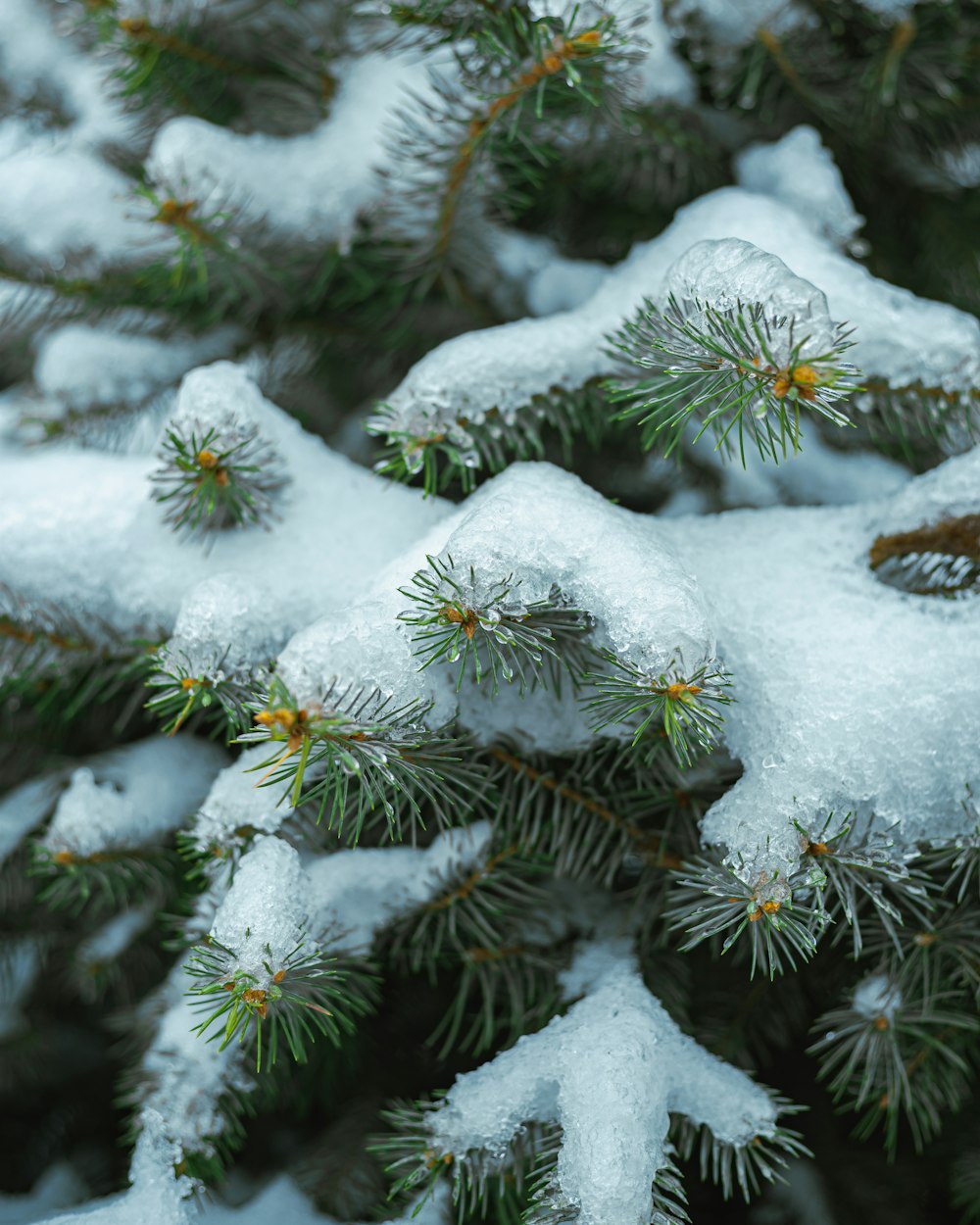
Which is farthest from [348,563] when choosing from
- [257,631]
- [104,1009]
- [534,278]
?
[104,1009]

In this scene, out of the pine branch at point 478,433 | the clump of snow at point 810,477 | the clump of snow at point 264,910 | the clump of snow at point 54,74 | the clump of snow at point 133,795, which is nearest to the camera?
the clump of snow at point 264,910

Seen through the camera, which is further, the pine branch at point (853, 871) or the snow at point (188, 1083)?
the snow at point (188, 1083)

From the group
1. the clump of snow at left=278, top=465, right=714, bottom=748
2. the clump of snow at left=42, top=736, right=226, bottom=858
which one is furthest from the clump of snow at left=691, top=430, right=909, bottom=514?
the clump of snow at left=42, top=736, right=226, bottom=858

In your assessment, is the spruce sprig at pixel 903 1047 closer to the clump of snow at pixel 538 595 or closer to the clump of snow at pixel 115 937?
the clump of snow at pixel 538 595

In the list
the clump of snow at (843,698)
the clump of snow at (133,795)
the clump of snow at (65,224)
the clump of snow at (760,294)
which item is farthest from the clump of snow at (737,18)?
the clump of snow at (133,795)

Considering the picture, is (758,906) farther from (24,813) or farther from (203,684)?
(24,813)

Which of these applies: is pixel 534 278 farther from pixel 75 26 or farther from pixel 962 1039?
pixel 962 1039
